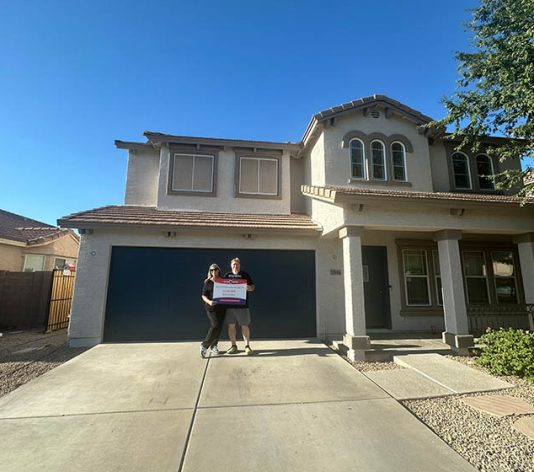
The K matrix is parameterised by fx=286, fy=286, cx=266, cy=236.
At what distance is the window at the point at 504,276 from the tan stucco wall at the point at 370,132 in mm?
3300

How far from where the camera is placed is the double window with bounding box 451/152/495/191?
9.34 metres

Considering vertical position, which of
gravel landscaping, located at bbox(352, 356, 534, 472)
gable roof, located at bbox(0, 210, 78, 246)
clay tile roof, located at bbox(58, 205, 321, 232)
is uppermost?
gable roof, located at bbox(0, 210, 78, 246)

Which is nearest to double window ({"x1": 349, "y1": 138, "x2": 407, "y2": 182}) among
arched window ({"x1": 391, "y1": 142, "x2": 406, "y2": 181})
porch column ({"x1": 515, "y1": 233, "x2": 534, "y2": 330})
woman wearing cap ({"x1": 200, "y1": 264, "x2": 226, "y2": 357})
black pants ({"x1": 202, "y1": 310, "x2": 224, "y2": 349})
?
arched window ({"x1": 391, "y1": 142, "x2": 406, "y2": 181})

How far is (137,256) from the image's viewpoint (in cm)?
734

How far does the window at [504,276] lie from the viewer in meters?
8.96

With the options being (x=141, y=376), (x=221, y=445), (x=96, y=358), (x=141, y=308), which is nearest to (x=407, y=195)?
(x=221, y=445)

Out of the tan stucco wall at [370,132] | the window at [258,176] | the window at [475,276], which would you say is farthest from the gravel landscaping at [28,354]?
the window at [475,276]

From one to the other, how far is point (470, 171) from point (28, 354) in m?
13.2

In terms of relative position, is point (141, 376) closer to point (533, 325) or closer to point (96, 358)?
point (96, 358)

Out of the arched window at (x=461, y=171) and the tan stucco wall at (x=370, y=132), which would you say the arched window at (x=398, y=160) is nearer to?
the tan stucco wall at (x=370, y=132)

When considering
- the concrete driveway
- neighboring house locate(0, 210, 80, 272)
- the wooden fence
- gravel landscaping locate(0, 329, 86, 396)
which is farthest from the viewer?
neighboring house locate(0, 210, 80, 272)

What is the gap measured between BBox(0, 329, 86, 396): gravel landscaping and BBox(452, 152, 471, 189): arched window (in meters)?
11.7

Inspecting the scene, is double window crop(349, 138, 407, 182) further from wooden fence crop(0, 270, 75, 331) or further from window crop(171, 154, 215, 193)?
wooden fence crop(0, 270, 75, 331)

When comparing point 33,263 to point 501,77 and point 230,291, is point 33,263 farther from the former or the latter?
point 501,77
